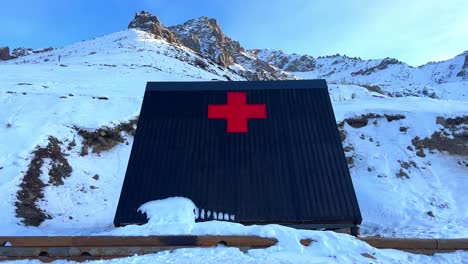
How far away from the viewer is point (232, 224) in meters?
7.13

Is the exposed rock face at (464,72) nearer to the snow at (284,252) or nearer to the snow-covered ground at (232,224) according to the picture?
the snow-covered ground at (232,224)

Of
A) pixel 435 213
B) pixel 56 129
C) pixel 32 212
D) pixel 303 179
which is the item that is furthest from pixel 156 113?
pixel 435 213

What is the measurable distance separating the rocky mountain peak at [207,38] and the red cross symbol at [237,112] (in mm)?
78220

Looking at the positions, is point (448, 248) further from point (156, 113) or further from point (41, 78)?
point (41, 78)

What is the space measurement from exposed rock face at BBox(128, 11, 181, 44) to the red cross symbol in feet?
216

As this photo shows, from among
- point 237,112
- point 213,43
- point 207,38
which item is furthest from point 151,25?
point 237,112

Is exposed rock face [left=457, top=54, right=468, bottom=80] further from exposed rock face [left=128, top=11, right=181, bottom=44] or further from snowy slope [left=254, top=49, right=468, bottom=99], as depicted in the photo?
exposed rock face [left=128, top=11, right=181, bottom=44]

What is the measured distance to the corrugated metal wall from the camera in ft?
29.9

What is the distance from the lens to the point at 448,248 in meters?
6.38

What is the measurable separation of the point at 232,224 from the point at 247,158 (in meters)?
2.89

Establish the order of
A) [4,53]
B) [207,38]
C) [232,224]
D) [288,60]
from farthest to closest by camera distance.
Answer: [288,60]
[207,38]
[4,53]
[232,224]

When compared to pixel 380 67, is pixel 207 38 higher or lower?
higher

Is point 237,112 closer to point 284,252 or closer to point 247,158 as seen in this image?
point 247,158

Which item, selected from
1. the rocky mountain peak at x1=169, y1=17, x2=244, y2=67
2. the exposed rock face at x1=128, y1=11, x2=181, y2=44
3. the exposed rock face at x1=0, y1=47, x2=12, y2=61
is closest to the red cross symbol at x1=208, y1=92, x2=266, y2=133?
the exposed rock face at x1=128, y1=11, x2=181, y2=44
